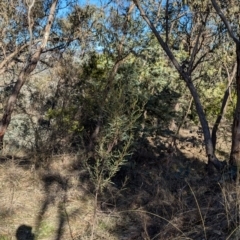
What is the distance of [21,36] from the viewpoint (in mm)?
10656

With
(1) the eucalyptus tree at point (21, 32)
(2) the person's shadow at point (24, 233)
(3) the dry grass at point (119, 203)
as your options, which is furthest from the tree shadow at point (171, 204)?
(1) the eucalyptus tree at point (21, 32)

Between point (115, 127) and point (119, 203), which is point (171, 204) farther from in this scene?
point (115, 127)

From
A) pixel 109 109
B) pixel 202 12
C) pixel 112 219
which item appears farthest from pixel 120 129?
pixel 202 12

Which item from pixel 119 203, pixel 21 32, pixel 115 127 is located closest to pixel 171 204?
pixel 119 203

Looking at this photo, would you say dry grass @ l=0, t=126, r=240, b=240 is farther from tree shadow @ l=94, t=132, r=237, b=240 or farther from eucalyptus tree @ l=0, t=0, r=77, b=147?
eucalyptus tree @ l=0, t=0, r=77, b=147

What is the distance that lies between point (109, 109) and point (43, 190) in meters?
2.87

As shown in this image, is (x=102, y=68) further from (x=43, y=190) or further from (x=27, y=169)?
(x=43, y=190)

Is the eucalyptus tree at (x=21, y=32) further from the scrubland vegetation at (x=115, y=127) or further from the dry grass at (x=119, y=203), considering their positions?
the dry grass at (x=119, y=203)

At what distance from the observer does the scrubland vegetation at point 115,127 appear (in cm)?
460

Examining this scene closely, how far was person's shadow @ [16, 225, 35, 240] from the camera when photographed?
4589 millimetres

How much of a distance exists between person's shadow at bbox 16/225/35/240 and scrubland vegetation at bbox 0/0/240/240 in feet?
0.05

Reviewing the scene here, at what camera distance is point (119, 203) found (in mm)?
5898

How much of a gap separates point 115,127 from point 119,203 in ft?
8.24

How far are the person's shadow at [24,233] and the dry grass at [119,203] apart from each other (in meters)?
0.07
